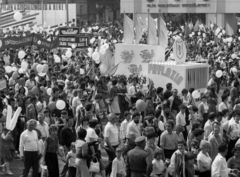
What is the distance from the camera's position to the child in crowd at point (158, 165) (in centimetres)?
877

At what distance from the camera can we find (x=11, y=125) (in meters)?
10.7

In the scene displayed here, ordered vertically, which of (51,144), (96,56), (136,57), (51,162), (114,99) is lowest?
(51,162)

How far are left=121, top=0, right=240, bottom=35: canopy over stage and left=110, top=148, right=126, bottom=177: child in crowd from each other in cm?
3655

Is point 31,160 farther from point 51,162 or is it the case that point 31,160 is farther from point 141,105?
point 141,105

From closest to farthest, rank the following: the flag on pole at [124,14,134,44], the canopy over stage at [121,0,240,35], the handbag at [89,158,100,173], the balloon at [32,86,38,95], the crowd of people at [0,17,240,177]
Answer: the crowd of people at [0,17,240,177]
the handbag at [89,158,100,173]
the balloon at [32,86,38,95]
the flag on pole at [124,14,134,44]
the canopy over stage at [121,0,240,35]

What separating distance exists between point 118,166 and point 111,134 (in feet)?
4.82

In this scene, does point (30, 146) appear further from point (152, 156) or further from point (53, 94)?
point (53, 94)

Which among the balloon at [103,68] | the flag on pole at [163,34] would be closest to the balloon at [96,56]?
the balloon at [103,68]

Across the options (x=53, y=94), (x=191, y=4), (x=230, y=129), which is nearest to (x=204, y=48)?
(x=191, y=4)

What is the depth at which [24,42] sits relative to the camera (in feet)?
69.6

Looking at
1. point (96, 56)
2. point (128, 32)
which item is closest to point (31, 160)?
point (96, 56)

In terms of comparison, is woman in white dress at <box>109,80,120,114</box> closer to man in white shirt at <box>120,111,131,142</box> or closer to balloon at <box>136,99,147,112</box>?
balloon at <box>136,99,147,112</box>

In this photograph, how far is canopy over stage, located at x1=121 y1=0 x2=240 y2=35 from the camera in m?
45.8

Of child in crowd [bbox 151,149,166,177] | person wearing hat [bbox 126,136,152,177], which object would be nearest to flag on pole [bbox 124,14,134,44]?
child in crowd [bbox 151,149,166,177]
